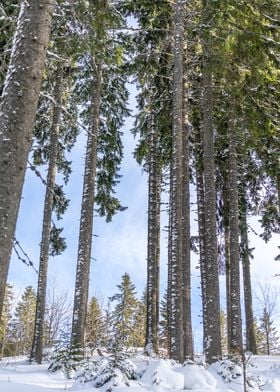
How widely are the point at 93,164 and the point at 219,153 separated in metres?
6.39

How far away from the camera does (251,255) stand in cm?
1897

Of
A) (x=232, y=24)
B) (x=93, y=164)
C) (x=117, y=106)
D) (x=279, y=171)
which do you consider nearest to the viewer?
(x=232, y=24)

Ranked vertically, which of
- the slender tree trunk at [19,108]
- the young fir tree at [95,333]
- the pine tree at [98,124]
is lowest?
the young fir tree at [95,333]

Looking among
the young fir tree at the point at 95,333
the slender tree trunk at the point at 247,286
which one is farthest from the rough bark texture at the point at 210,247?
the slender tree trunk at the point at 247,286

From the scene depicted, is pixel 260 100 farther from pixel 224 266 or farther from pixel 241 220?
pixel 224 266

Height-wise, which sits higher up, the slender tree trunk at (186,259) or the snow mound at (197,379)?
the slender tree trunk at (186,259)

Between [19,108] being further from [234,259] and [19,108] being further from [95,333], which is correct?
[95,333]

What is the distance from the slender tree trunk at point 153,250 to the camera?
45.2 feet

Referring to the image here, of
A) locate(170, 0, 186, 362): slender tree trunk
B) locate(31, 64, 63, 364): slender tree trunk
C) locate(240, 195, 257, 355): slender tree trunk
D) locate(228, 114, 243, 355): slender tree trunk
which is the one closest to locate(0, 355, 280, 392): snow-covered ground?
locate(170, 0, 186, 362): slender tree trunk

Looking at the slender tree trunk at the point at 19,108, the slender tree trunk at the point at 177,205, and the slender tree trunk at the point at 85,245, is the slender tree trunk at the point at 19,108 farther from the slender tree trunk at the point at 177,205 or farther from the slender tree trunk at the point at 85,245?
the slender tree trunk at the point at 177,205

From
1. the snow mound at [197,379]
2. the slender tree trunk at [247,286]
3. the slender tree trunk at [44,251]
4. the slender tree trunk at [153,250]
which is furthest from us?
the slender tree trunk at [247,286]

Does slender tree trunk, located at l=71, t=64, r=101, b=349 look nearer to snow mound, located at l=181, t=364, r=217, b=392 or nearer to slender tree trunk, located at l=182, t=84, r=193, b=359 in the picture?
slender tree trunk, located at l=182, t=84, r=193, b=359

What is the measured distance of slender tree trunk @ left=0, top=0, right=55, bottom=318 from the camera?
3.36 m

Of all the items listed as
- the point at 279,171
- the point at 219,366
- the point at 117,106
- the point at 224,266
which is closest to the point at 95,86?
the point at 117,106
